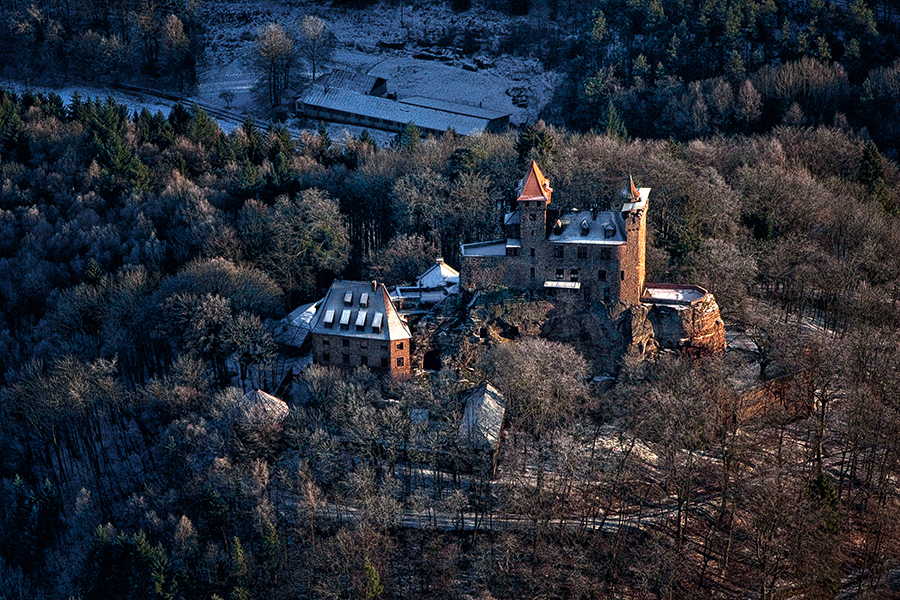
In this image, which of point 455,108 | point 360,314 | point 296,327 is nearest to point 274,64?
point 455,108

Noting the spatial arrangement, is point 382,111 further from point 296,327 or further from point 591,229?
point 591,229

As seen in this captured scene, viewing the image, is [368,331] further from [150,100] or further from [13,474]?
[150,100]

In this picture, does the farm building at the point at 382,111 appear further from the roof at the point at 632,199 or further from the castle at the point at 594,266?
the roof at the point at 632,199

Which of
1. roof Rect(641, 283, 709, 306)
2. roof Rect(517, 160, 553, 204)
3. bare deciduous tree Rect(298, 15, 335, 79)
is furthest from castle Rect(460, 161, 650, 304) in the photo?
bare deciduous tree Rect(298, 15, 335, 79)

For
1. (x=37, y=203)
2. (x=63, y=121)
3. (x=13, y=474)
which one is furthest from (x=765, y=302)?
(x=63, y=121)

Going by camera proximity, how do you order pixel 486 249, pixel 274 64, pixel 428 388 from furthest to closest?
pixel 274 64 → pixel 486 249 → pixel 428 388

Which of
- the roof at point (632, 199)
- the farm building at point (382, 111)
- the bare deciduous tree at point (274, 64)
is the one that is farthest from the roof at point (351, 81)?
the roof at point (632, 199)
